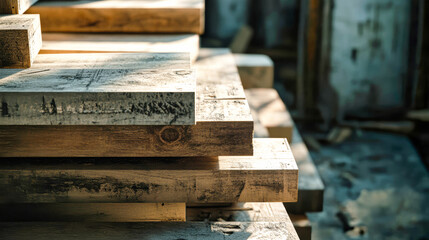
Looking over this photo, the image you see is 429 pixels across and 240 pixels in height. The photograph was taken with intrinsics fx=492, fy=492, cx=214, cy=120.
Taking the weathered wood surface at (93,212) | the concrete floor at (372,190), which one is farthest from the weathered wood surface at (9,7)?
the concrete floor at (372,190)

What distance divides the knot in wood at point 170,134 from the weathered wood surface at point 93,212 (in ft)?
0.74

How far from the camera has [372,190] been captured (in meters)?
3.55

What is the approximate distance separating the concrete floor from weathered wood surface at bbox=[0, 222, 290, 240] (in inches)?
64.0

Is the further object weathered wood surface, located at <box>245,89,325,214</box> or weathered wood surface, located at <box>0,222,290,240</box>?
weathered wood surface, located at <box>245,89,325,214</box>

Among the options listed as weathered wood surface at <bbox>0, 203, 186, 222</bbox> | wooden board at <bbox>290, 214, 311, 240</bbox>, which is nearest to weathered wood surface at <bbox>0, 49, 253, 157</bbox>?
weathered wood surface at <bbox>0, 203, 186, 222</bbox>

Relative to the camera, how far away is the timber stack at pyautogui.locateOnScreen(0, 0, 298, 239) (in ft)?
4.18

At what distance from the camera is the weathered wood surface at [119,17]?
2172 millimetres

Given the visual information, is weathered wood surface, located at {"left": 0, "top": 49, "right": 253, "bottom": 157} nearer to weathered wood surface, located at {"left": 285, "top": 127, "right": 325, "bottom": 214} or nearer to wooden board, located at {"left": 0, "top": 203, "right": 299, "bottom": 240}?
wooden board, located at {"left": 0, "top": 203, "right": 299, "bottom": 240}

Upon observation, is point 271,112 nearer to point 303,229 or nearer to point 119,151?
point 303,229

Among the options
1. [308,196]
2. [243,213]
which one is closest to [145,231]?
[243,213]

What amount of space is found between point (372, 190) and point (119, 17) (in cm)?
228

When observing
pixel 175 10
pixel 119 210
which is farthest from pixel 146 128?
pixel 175 10

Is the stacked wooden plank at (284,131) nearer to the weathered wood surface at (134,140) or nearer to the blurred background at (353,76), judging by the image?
the weathered wood surface at (134,140)

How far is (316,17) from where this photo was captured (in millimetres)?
4449
